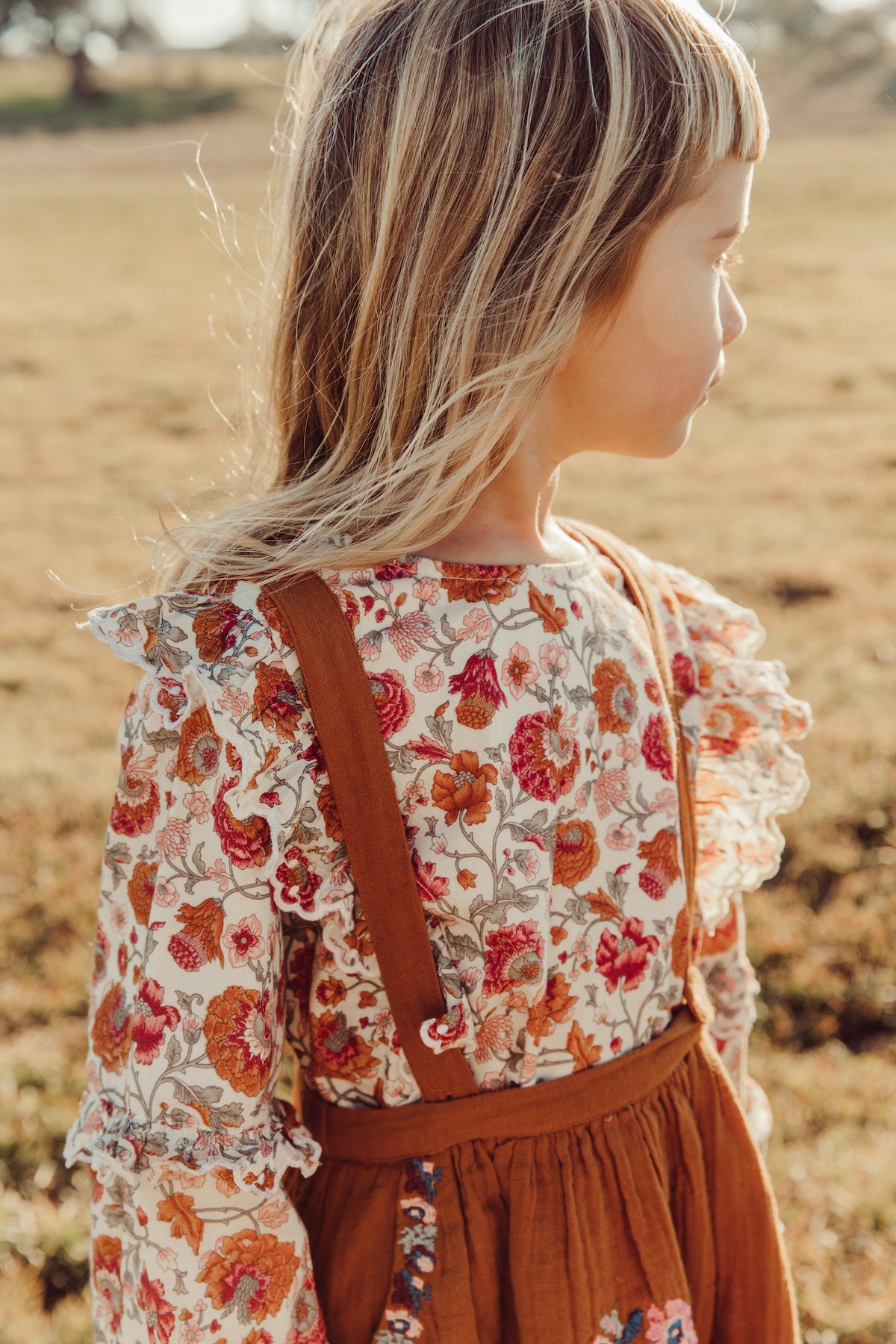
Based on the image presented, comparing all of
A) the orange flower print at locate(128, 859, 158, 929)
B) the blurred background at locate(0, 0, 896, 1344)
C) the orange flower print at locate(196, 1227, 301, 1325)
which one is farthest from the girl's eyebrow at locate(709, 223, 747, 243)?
the orange flower print at locate(196, 1227, 301, 1325)

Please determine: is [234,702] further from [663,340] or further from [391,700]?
[663,340]

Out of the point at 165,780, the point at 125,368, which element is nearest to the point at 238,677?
the point at 165,780

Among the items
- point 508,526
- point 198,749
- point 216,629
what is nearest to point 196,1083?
point 198,749

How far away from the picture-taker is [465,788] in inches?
43.9

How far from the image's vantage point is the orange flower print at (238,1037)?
3.39 feet

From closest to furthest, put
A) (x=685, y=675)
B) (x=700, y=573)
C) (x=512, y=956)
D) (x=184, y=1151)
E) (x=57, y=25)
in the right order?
1. (x=184, y=1151)
2. (x=512, y=956)
3. (x=685, y=675)
4. (x=700, y=573)
5. (x=57, y=25)

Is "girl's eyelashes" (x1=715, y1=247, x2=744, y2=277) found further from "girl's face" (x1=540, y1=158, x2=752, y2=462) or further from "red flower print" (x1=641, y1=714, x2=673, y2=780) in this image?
"red flower print" (x1=641, y1=714, x2=673, y2=780)

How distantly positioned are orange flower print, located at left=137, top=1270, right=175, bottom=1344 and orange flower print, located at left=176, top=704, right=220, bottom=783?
45 cm

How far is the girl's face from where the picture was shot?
1.14 metres

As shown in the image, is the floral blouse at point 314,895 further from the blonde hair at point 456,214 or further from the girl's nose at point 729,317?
the girl's nose at point 729,317

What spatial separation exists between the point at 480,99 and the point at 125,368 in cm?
844

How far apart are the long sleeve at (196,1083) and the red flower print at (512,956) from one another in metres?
0.20

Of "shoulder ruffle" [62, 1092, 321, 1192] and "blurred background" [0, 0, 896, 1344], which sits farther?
"blurred background" [0, 0, 896, 1344]

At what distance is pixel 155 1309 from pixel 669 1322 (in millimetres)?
518
